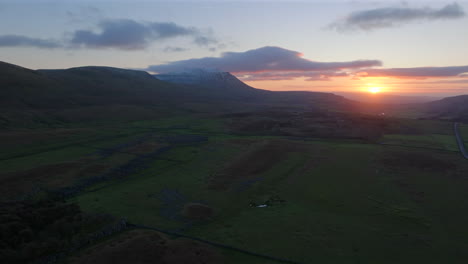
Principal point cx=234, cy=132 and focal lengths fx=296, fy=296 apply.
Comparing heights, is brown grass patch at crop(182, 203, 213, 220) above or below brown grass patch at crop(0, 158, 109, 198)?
below

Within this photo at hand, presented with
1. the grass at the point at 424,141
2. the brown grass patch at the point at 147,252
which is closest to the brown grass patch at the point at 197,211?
the brown grass patch at the point at 147,252

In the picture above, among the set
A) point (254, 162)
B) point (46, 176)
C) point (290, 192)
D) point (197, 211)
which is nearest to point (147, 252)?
point (197, 211)

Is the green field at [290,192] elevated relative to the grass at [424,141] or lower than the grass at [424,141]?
elevated

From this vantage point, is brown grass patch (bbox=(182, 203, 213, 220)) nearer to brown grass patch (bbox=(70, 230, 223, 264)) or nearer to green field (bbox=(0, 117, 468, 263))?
green field (bbox=(0, 117, 468, 263))

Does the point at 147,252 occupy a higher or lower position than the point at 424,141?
higher

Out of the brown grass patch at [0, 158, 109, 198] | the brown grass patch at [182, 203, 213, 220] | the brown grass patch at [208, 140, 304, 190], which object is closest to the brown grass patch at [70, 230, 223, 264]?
the brown grass patch at [182, 203, 213, 220]

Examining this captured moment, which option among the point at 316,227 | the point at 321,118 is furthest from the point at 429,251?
the point at 321,118

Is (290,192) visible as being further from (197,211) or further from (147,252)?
(147,252)

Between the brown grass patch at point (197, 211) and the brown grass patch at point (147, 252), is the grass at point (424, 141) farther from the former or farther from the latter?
the brown grass patch at point (147, 252)

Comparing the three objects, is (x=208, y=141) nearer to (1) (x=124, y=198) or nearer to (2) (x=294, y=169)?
(2) (x=294, y=169)
